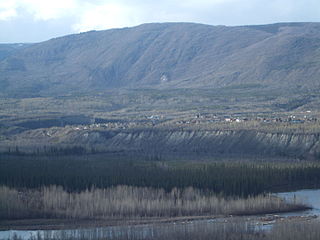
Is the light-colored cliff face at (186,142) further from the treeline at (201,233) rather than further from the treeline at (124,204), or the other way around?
the treeline at (201,233)

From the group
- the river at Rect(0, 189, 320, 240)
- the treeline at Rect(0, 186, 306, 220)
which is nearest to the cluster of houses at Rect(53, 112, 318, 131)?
the treeline at Rect(0, 186, 306, 220)

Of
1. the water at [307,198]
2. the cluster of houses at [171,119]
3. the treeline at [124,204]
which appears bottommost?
the water at [307,198]

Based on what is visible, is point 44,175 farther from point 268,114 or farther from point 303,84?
point 303,84

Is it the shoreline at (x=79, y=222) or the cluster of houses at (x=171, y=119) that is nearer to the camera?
the shoreline at (x=79, y=222)

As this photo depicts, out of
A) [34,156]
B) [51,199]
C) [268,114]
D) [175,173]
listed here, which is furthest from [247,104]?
[51,199]

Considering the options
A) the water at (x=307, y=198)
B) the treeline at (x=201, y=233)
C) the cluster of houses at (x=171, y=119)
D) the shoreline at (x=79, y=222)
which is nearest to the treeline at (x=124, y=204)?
the shoreline at (x=79, y=222)

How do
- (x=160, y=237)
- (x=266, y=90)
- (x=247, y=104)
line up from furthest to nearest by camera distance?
(x=266, y=90), (x=247, y=104), (x=160, y=237)

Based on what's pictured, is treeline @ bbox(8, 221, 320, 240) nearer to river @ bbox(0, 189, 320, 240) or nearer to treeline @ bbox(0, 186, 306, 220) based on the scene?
river @ bbox(0, 189, 320, 240)

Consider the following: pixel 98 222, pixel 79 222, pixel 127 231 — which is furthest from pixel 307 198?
pixel 127 231
